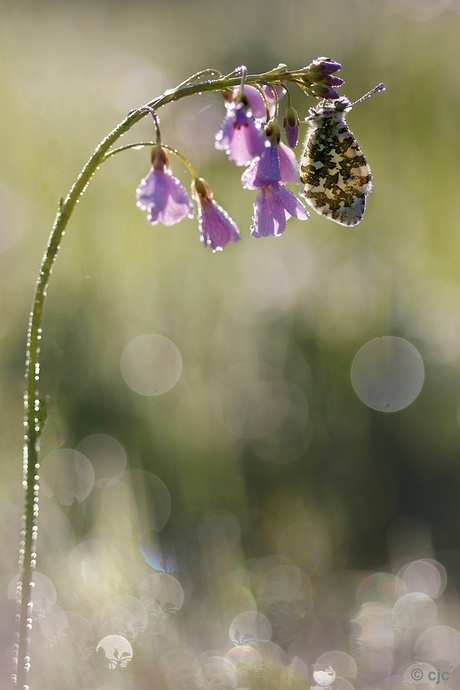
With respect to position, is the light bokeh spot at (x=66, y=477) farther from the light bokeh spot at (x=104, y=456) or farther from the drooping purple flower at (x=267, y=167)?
the drooping purple flower at (x=267, y=167)

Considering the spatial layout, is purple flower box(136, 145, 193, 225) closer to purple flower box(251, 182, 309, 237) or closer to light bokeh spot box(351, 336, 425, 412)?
purple flower box(251, 182, 309, 237)

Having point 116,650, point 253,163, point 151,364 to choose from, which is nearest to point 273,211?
point 253,163

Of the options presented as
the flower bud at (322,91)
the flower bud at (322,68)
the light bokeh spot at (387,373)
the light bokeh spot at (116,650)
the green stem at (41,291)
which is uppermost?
the light bokeh spot at (387,373)

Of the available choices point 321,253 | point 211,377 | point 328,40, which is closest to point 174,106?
point 328,40

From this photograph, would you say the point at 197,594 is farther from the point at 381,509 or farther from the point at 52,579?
the point at 381,509

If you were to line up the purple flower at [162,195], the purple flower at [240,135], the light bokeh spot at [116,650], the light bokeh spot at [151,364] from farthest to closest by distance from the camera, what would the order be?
the light bokeh spot at [151,364], the light bokeh spot at [116,650], the purple flower at [162,195], the purple flower at [240,135]

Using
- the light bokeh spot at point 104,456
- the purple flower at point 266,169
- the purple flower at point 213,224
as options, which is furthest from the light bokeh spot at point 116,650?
the purple flower at point 266,169
